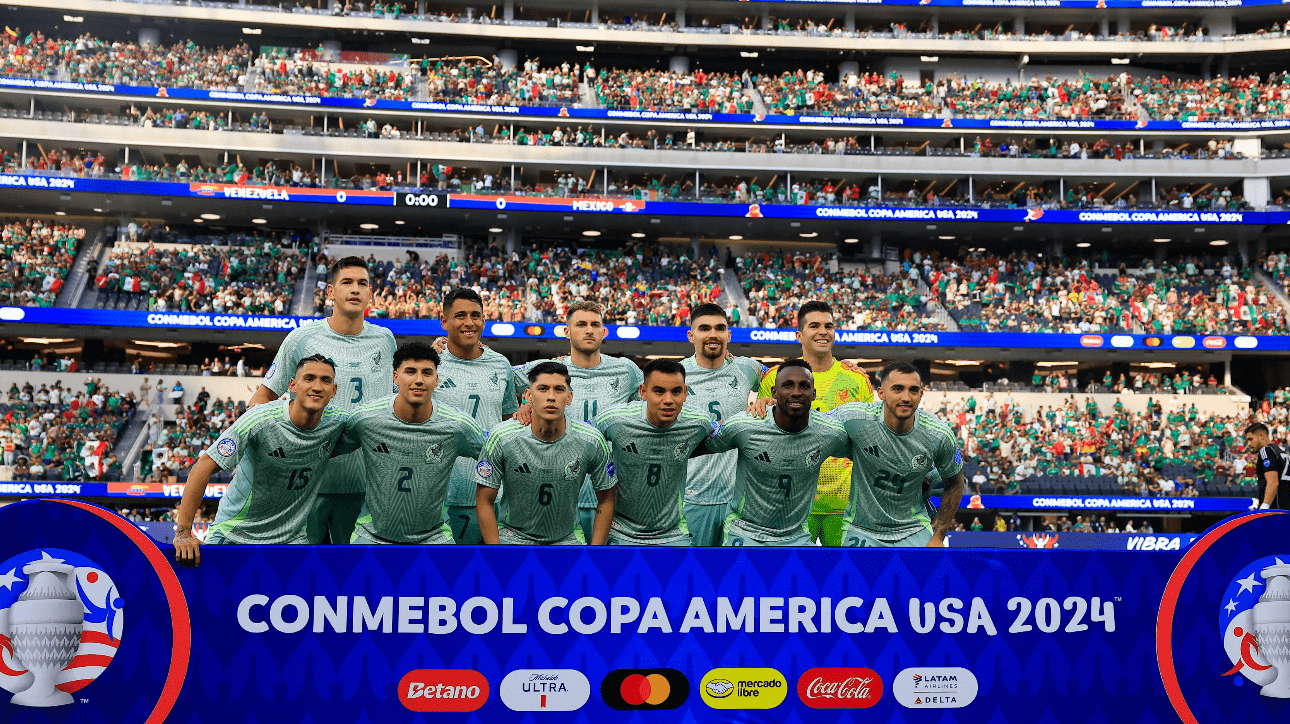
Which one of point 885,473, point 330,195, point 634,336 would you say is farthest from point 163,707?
point 330,195

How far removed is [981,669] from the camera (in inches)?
173

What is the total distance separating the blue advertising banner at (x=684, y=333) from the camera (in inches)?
1236

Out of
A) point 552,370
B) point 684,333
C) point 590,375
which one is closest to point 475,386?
point 590,375

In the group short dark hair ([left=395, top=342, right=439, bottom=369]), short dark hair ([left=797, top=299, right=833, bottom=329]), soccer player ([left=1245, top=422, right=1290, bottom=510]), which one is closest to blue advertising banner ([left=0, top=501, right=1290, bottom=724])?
short dark hair ([left=395, top=342, right=439, bottom=369])

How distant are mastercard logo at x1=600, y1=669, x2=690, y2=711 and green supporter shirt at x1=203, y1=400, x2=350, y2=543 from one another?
7.80 ft

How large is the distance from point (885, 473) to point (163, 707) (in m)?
4.30

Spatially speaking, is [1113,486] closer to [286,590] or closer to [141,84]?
[286,590]

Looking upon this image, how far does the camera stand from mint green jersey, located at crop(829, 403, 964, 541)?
597 cm

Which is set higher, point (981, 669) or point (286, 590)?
point (286, 590)

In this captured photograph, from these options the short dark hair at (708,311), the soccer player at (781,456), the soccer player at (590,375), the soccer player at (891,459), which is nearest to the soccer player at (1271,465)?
the soccer player at (891,459)

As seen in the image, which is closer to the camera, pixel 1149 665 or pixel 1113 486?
pixel 1149 665

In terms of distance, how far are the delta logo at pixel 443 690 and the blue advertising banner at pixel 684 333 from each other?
27223mm

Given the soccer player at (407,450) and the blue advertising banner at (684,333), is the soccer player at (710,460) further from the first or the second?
the blue advertising banner at (684,333)

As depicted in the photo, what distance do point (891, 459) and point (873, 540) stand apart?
1.83 ft
